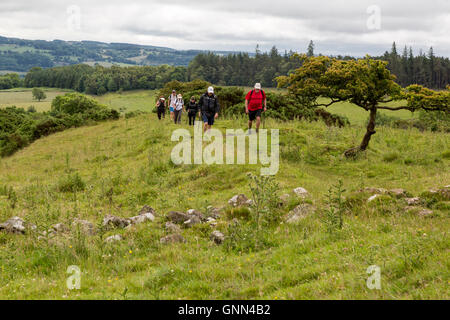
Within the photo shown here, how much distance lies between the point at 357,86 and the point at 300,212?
330 inches

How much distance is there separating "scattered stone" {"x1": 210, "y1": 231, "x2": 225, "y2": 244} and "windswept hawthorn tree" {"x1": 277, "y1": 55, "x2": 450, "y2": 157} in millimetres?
9577

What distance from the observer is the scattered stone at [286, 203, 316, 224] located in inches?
345

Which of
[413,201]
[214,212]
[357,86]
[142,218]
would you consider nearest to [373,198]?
[413,201]

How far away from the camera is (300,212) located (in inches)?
356

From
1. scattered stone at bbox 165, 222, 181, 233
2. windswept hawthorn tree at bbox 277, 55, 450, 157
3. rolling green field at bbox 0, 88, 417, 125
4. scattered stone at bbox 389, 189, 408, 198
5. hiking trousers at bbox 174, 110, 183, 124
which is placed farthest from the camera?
rolling green field at bbox 0, 88, 417, 125

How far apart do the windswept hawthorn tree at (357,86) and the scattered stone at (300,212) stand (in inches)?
300

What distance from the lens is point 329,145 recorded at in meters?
17.7

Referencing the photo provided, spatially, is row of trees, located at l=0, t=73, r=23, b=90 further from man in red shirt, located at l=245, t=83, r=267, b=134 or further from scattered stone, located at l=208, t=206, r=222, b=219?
scattered stone, located at l=208, t=206, r=222, b=219

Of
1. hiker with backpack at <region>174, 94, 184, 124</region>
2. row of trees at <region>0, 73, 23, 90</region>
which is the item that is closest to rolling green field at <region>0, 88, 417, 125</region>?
row of trees at <region>0, 73, 23, 90</region>

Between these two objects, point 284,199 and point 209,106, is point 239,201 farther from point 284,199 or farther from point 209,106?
point 209,106

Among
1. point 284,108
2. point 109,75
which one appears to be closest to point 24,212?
point 284,108

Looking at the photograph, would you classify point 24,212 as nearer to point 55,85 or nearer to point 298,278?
point 298,278

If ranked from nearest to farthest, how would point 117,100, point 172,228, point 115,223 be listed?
point 172,228 < point 115,223 < point 117,100

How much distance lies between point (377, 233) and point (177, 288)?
3783 millimetres
